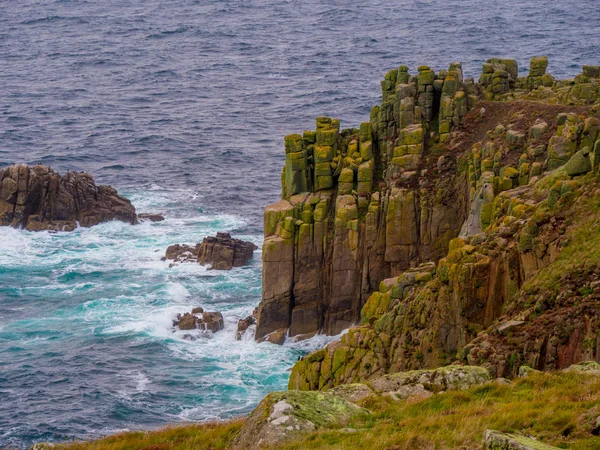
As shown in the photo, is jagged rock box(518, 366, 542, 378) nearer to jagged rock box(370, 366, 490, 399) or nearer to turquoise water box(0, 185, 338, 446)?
jagged rock box(370, 366, 490, 399)

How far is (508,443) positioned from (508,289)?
2383cm

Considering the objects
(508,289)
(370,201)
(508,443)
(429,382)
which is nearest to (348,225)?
(370,201)

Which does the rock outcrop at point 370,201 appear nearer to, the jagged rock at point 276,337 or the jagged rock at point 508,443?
the jagged rock at point 276,337

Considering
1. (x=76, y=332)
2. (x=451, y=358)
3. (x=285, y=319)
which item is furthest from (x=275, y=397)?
(x=76, y=332)

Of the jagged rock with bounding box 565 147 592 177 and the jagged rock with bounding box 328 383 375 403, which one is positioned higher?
the jagged rock with bounding box 565 147 592 177

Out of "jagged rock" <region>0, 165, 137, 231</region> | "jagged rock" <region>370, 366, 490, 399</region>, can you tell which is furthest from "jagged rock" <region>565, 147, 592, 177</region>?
"jagged rock" <region>0, 165, 137, 231</region>

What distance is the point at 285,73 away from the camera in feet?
511

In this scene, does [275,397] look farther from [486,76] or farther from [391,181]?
[486,76]

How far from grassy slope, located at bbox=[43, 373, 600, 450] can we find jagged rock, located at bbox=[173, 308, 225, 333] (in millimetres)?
38469

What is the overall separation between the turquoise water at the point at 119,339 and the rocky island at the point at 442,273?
6.25 metres

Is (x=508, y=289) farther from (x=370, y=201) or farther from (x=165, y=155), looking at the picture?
(x=165, y=155)

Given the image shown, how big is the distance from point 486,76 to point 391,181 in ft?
44.3

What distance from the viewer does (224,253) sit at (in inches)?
3339

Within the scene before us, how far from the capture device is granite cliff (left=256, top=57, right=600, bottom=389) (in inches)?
1903
